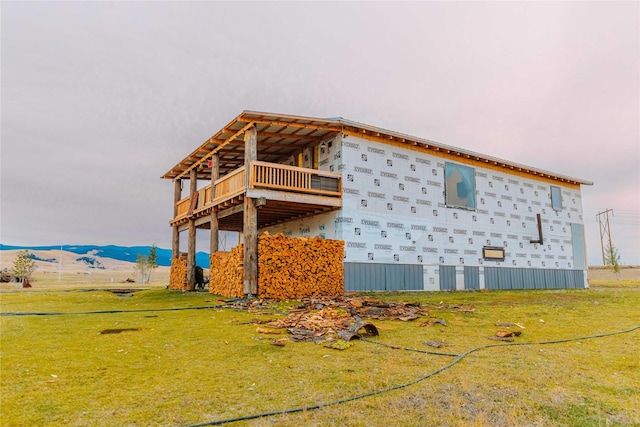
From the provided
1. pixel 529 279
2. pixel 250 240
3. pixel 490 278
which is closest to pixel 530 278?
pixel 529 279

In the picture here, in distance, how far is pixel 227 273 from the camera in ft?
53.6

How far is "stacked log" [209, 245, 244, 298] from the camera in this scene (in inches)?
595

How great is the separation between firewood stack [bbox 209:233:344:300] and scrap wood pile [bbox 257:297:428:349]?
102 inches

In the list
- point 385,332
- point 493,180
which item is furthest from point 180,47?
point 493,180

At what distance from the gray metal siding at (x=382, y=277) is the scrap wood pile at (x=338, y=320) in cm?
378

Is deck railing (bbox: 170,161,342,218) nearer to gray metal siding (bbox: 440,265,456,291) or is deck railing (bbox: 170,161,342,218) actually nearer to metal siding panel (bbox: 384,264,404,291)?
metal siding panel (bbox: 384,264,404,291)

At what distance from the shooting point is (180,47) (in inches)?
605

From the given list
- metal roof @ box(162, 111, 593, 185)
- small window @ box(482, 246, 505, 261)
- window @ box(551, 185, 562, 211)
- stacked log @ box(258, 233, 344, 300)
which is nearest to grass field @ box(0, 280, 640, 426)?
stacked log @ box(258, 233, 344, 300)

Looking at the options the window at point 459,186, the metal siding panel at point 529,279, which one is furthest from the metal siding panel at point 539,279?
the window at point 459,186

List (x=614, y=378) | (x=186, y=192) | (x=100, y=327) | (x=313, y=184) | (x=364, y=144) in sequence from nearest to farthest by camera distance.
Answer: (x=614, y=378) → (x=100, y=327) → (x=313, y=184) → (x=364, y=144) → (x=186, y=192)

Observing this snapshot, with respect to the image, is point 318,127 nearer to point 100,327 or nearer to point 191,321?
point 191,321

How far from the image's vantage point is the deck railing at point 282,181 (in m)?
15.6

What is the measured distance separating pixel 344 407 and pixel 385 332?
4.39 metres

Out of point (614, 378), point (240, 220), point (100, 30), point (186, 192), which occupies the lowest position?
point (614, 378)
